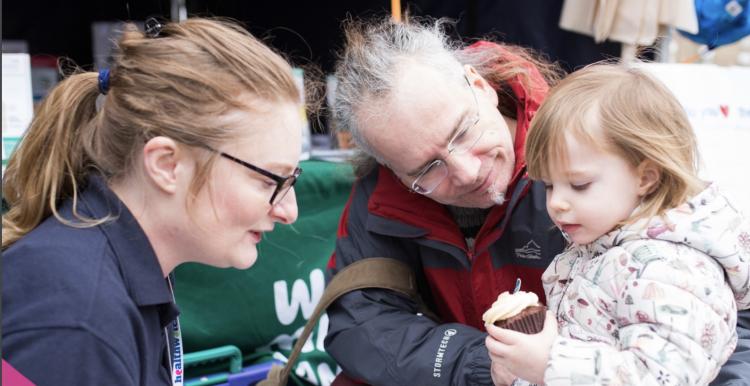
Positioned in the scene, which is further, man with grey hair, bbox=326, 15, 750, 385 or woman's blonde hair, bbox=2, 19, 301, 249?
man with grey hair, bbox=326, 15, 750, 385

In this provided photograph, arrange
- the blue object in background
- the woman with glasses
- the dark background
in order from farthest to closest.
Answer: the dark background < the blue object in background < the woman with glasses

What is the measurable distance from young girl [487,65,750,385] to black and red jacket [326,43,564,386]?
1.17 ft

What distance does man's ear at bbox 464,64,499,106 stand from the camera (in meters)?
1.92

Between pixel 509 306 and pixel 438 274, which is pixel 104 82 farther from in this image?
pixel 438 274

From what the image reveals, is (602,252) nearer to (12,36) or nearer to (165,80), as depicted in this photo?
(165,80)

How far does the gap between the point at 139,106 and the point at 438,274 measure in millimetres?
970

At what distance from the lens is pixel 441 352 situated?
1822mm

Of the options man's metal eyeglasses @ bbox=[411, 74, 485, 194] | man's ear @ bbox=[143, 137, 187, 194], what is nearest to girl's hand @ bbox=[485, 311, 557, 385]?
man's metal eyeglasses @ bbox=[411, 74, 485, 194]

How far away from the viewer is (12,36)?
3486 millimetres

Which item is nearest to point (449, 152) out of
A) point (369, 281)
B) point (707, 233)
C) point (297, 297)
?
point (369, 281)

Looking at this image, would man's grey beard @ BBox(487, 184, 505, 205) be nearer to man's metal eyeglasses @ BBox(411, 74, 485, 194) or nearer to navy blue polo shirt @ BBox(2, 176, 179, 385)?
man's metal eyeglasses @ BBox(411, 74, 485, 194)

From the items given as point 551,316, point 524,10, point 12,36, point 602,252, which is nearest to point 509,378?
point 551,316

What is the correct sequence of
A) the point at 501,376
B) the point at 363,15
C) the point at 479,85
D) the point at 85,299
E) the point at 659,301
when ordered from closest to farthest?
the point at 85,299, the point at 659,301, the point at 501,376, the point at 479,85, the point at 363,15

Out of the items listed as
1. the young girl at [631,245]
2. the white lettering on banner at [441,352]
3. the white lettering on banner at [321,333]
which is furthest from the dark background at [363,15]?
the young girl at [631,245]
